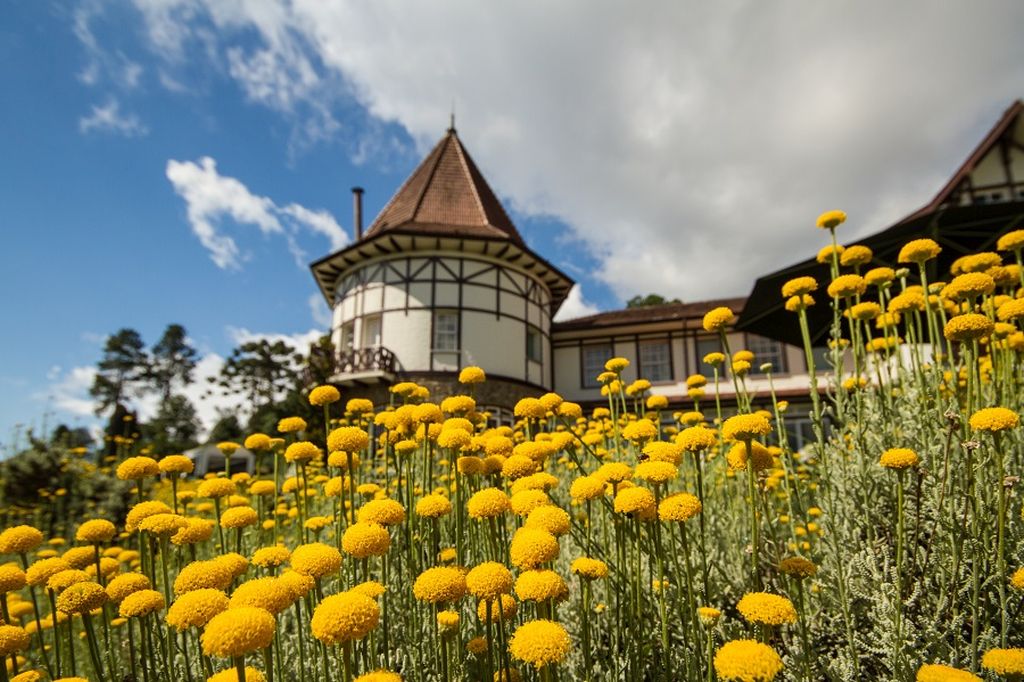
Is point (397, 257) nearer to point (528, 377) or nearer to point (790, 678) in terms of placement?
point (528, 377)

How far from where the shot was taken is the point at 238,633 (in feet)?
3.77

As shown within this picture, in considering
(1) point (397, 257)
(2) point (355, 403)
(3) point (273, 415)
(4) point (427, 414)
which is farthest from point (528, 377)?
(4) point (427, 414)

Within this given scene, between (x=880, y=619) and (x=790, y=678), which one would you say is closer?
(x=790, y=678)

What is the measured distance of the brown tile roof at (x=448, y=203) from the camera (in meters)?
16.5

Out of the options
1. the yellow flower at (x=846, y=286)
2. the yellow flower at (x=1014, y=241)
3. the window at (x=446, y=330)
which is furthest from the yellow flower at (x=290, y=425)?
the window at (x=446, y=330)

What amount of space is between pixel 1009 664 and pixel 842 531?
1.27m

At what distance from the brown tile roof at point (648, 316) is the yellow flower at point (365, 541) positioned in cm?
1729

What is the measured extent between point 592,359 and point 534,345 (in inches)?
A: 99.6

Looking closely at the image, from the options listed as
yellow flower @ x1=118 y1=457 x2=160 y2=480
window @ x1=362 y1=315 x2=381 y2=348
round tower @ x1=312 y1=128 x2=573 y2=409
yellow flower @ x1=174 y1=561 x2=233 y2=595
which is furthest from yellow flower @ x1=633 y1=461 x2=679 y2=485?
window @ x1=362 y1=315 x2=381 y2=348

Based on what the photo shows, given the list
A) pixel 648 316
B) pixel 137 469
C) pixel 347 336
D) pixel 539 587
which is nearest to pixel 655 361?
pixel 648 316

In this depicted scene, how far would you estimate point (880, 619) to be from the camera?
1942 mm

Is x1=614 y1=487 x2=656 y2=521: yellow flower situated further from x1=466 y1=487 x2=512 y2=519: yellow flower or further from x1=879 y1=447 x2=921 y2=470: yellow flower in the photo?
x1=879 y1=447 x2=921 y2=470: yellow flower

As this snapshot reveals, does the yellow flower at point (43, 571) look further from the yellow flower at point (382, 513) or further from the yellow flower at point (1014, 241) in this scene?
the yellow flower at point (1014, 241)

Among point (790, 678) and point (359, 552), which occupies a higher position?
point (359, 552)
